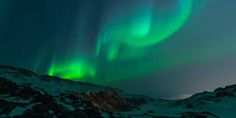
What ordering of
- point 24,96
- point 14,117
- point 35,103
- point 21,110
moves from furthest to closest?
point 24,96 → point 35,103 → point 21,110 → point 14,117

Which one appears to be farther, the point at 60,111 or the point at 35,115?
the point at 60,111

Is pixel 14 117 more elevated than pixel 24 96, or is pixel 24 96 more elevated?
pixel 24 96

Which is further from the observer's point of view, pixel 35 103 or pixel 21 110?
pixel 35 103

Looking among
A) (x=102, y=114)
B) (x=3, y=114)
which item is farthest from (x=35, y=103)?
(x=102, y=114)

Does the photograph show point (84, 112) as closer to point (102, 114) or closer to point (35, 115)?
point (102, 114)

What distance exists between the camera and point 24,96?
199 meters

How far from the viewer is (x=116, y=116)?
7859 inches

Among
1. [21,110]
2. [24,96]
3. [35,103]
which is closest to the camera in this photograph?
[21,110]

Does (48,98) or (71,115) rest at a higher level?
(48,98)

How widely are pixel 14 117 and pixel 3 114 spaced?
7.46m

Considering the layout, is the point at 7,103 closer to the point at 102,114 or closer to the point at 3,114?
the point at 3,114

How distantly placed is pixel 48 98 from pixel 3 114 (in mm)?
35620

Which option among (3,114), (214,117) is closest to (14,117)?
(3,114)

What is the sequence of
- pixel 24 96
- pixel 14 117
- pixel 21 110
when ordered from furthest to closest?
1. pixel 24 96
2. pixel 21 110
3. pixel 14 117
